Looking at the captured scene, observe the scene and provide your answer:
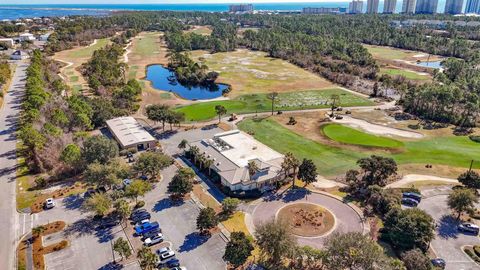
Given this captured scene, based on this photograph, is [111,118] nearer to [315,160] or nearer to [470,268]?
[315,160]

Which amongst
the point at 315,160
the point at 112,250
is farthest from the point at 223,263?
the point at 315,160

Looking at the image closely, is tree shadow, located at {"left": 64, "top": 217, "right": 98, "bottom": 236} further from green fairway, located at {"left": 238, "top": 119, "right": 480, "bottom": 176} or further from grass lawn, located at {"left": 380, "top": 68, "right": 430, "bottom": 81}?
grass lawn, located at {"left": 380, "top": 68, "right": 430, "bottom": 81}

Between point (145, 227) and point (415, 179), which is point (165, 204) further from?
point (415, 179)

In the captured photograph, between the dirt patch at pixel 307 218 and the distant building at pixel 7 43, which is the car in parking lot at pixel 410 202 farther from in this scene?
the distant building at pixel 7 43

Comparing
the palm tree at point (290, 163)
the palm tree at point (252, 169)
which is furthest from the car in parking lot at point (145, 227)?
the palm tree at point (290, 163)

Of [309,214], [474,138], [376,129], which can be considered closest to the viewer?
[309,214]

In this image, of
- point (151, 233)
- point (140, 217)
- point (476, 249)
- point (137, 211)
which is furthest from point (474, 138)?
point (137, 211)
